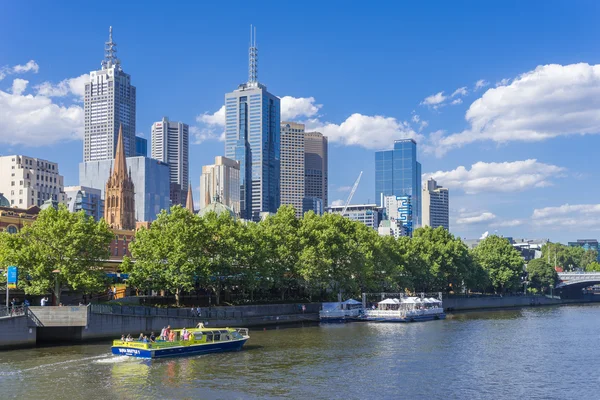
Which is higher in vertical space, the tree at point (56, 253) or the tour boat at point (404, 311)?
the tree at point (56, 253)

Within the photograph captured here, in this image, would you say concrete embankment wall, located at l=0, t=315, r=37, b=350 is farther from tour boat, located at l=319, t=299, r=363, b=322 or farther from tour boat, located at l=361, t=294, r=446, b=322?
tour boat, located at l=361, t=294, r=446, b=322

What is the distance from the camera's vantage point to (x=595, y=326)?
413ft

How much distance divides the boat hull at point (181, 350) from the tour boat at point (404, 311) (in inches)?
2050

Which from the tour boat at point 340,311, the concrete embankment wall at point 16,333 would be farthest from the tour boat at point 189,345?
the tour boat at point 340,311

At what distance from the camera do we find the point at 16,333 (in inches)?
3346

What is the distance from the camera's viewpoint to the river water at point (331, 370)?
60500 millimetres

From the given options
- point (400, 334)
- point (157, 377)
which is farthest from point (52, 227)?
point (400, 334)

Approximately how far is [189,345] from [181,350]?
1.33 m

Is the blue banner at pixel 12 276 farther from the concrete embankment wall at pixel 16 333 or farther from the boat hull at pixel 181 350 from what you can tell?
the boat hull at pixel 181 350

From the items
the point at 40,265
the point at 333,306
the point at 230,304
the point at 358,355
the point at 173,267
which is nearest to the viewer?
Answer: the point at 358,355

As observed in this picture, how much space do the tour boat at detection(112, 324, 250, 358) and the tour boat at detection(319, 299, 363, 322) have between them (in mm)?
45047

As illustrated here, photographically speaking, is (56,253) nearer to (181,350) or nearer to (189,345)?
(189,345)

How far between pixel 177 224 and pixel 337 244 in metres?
41.7

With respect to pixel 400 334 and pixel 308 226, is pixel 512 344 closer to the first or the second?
pixel 400 334
